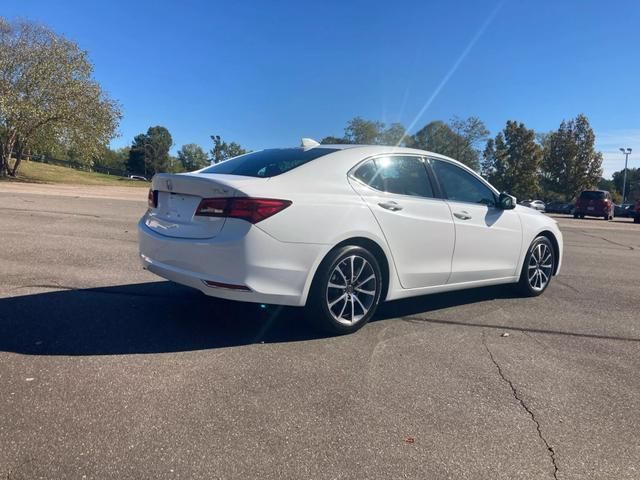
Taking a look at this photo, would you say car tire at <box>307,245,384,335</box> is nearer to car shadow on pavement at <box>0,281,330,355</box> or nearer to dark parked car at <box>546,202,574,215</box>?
car shadow on pavement at <box>0,281,330,355</box>

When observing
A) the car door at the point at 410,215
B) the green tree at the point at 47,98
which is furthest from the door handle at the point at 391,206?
the green tree at the point at 47,98

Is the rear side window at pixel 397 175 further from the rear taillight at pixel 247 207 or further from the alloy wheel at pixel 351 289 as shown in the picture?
the rear taillight at pixel 247 207

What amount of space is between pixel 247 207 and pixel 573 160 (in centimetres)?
6786

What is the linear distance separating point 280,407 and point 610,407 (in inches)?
79.4

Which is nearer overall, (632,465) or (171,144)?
(632,465)

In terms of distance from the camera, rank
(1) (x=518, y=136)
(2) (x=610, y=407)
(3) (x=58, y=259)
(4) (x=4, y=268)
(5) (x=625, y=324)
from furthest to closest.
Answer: (1) (x=518, y=136)
(3) (x=58, y=259)
(4) (x=4, y=268)
(5) (x=625, y=324)
(2) (x=610, y=407)

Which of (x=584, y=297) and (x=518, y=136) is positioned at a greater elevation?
(x=518, y=136)

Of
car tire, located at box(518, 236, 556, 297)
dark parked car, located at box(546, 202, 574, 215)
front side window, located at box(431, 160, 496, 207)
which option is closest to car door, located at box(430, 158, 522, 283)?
front side window, located at box(431, 160, 496, 207)

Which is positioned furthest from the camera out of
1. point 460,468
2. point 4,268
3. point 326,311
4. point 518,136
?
point 518,136

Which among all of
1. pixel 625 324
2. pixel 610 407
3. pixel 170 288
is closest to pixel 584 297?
pixel 625 324

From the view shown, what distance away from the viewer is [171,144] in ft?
400

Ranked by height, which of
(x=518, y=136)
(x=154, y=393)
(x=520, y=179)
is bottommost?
(x=154, y=393)

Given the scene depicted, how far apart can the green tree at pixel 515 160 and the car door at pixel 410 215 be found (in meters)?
61.9

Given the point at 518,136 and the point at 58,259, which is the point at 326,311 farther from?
the point at 518,136
